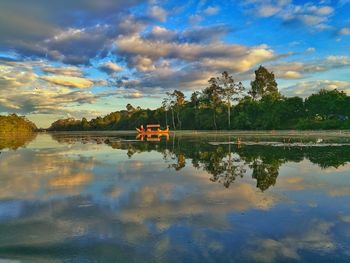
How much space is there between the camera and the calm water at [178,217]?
5426mm

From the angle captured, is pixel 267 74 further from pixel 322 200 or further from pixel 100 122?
pixel 100 122

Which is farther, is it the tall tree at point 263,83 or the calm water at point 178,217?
the tall tree at point 263,83

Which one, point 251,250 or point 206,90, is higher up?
point 206,90

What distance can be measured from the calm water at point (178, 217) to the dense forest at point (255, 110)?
58.3 meters

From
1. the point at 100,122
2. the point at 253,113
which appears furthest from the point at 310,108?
the point at 100,122

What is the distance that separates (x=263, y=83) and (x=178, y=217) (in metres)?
89.8

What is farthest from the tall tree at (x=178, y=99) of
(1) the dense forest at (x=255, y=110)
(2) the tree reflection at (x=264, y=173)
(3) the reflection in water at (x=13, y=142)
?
(2) the tree reflection at (x=264, y=173)

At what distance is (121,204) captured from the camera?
8672 mm

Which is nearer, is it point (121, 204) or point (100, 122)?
point (121, 204)

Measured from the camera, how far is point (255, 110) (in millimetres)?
84125

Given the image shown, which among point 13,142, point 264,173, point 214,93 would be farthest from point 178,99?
point 264,173

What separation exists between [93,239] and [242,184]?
6011 mm

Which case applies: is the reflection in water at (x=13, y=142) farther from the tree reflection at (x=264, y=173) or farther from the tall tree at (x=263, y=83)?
the tall tree at (x=263, y=83)

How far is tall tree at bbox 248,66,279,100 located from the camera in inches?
3639
